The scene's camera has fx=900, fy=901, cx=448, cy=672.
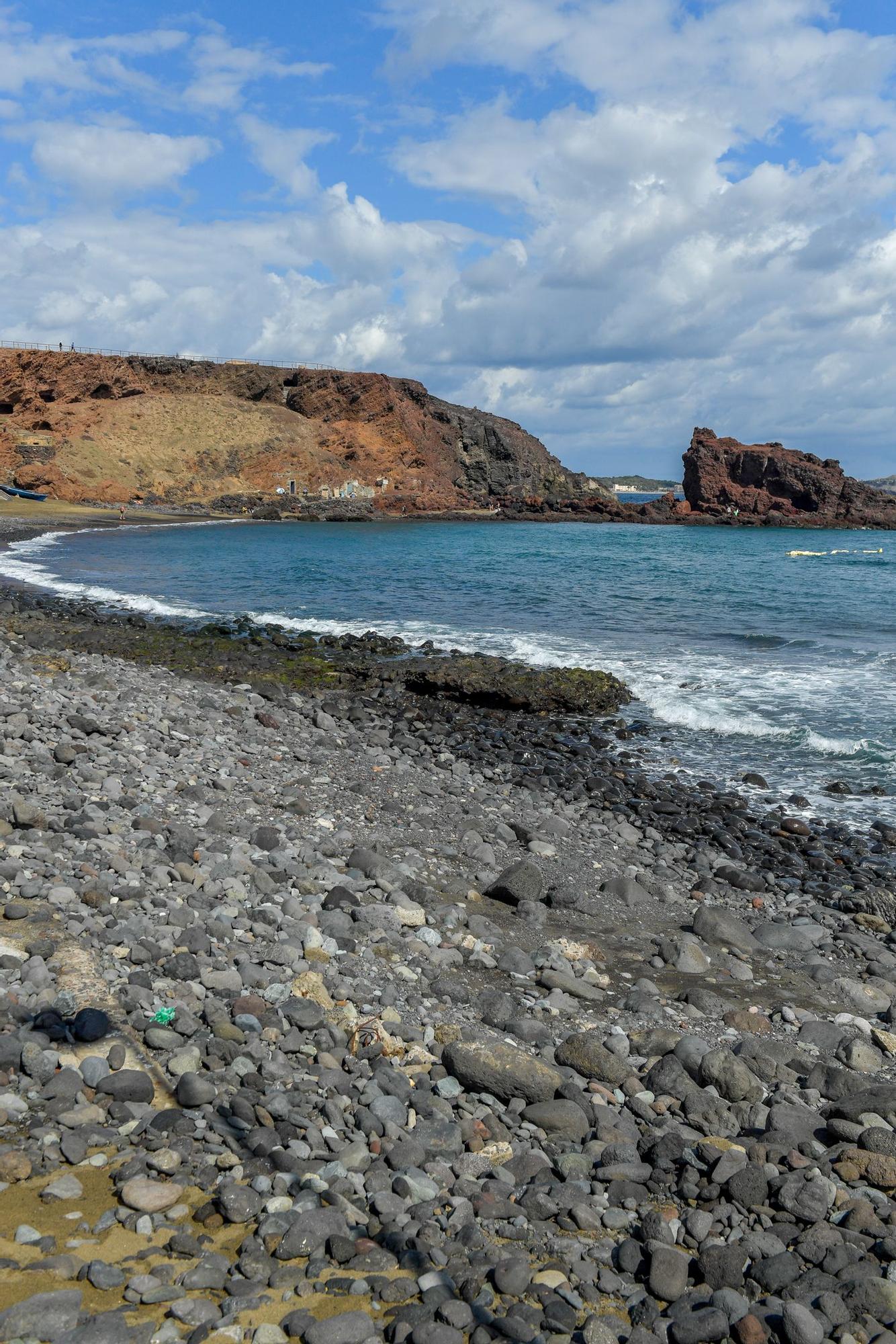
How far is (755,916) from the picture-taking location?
8.05 meters

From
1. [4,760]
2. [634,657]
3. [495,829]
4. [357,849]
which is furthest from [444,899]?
[634,657]

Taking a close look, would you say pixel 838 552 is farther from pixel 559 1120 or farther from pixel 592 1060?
pixel 559 1120

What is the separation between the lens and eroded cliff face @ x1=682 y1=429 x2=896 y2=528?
122250 mm

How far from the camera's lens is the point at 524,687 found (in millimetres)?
15984

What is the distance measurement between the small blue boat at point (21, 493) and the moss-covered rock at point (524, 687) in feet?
231

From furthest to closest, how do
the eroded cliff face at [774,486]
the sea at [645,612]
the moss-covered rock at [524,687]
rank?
1. the eroded cliff face at [774,486]
2. the moss-covered rock at [524,687]
3. the sea at [645,612]

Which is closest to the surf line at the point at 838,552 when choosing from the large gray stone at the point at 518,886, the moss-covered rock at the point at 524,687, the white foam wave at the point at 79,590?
the white foam wave at the point at 79,590

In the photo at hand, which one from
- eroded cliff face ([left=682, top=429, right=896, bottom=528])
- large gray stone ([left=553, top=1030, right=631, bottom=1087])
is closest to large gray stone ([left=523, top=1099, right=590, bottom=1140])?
large gray stone ([left=553, top=1030, right=631, bottom=1087])

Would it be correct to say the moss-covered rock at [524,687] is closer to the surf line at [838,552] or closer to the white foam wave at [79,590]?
the white foam wave at [79,590]

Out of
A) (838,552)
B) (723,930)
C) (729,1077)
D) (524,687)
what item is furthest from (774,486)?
(729,1077)

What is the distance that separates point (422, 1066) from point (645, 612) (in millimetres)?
24977

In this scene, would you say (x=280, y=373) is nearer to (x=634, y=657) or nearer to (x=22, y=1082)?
(x=634, y=657)

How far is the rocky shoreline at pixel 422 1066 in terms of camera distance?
11.2 feet

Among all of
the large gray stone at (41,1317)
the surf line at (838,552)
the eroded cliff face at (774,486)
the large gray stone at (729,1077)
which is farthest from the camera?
the eroded cliff face at (774,486)
